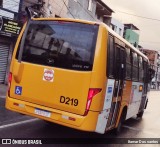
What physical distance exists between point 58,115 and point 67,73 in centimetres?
95

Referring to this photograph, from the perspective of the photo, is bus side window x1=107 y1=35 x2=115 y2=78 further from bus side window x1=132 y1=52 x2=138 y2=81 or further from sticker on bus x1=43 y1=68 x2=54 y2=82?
bus side window x1=132 y1=52 x2=138 y2=81

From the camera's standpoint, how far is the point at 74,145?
8000 millimetres

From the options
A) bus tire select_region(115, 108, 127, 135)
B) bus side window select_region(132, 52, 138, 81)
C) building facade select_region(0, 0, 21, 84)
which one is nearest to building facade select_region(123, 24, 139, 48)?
building facade select_region(0, 0, 21, 84)

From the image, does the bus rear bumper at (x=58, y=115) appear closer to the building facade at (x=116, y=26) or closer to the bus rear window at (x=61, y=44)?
the bus rear window at (x=61, y=44)

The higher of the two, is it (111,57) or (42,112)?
(111,57)

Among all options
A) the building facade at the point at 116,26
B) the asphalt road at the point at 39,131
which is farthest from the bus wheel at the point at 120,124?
the building facade at the point at 116,26

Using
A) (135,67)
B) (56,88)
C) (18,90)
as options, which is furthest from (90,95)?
(135,67)

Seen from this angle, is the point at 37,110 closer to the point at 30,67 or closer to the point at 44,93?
the point at 44,93

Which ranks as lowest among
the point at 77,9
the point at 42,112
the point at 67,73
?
the point at 42,112

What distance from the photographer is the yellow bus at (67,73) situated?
7.18 meters

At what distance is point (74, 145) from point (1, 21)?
1307 centimetres

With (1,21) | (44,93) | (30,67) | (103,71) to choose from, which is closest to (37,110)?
(44,93)

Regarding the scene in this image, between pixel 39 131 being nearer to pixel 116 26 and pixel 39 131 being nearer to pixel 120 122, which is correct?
pixel 120 122

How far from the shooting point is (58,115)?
24.1ft
